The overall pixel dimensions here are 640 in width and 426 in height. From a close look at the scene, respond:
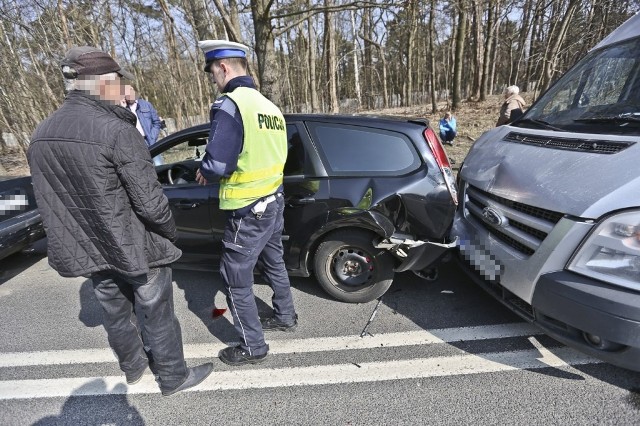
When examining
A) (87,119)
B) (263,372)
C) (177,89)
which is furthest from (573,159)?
(177,89)

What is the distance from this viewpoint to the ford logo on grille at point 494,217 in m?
2.25

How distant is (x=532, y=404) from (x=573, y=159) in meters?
1.41

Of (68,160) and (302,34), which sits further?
(302,34)

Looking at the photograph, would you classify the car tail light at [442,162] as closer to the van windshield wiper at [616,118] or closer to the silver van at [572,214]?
the silver van at [572,214]

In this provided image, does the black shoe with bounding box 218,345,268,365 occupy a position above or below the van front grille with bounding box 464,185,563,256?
below

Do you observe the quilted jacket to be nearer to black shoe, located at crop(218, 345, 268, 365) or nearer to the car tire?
black shoe, located at crop(218, 345, 268, 365)

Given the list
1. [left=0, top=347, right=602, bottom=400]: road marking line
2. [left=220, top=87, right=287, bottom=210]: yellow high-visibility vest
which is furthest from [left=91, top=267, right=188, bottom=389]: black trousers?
[left=220, top=87, right=287, bottom=210]: yellow high-visibility vest

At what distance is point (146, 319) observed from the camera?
2115mm

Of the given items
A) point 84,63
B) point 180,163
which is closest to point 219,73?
point 84,63

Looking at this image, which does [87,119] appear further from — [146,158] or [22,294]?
[22,294]

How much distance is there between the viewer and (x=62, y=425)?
2.05 m

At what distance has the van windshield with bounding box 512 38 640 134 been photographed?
7.45 ft

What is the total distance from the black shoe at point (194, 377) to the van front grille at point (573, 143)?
2689 millimetres

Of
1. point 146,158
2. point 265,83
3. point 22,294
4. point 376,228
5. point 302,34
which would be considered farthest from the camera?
point 302,34
